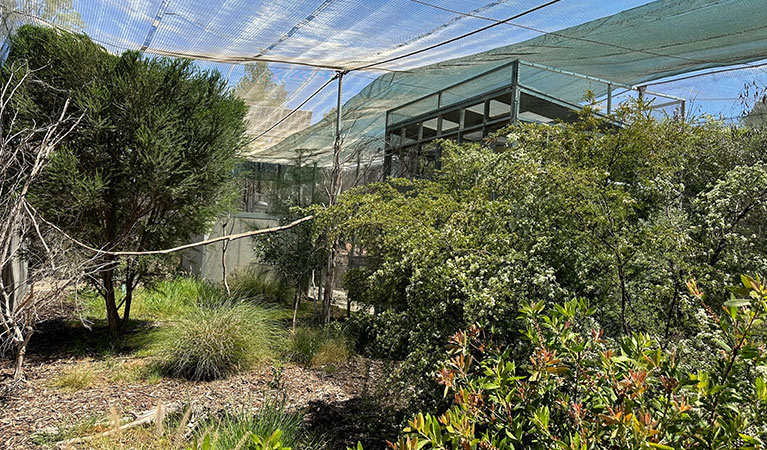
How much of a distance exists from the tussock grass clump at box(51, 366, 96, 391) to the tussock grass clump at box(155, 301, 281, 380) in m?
0.58

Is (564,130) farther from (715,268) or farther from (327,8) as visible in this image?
(327,8)

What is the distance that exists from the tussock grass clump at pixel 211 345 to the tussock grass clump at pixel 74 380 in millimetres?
585

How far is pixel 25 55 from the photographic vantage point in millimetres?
4781

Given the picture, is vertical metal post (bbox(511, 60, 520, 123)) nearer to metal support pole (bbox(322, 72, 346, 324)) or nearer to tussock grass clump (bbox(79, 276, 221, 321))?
metal support pole (bbox(322, 72, 346, 324))

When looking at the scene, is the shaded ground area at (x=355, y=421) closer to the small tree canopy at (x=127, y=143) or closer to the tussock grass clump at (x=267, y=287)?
the small tree canopy at (x=127, y=143)

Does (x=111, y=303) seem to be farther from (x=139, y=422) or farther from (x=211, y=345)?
(x=139, y=422)

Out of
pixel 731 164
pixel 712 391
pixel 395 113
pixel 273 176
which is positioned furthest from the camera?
pixel 273 176

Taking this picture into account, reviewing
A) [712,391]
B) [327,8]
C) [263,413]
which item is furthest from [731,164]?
[263,413]

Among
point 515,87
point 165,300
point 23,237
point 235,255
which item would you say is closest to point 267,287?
point 235,255

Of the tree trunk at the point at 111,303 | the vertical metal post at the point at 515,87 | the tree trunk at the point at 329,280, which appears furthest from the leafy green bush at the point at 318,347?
the vertical metal post at the point at 515,87

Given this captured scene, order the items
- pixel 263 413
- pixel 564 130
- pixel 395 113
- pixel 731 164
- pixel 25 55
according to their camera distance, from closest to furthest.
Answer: pixel 564 130, pixel 263 413, pixel 731 164, pixel 25 55, pixel 395 113

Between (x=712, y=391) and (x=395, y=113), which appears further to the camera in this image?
(x=395, y=113)

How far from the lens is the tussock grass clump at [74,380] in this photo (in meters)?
4.09

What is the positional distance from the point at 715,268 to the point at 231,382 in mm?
3920
